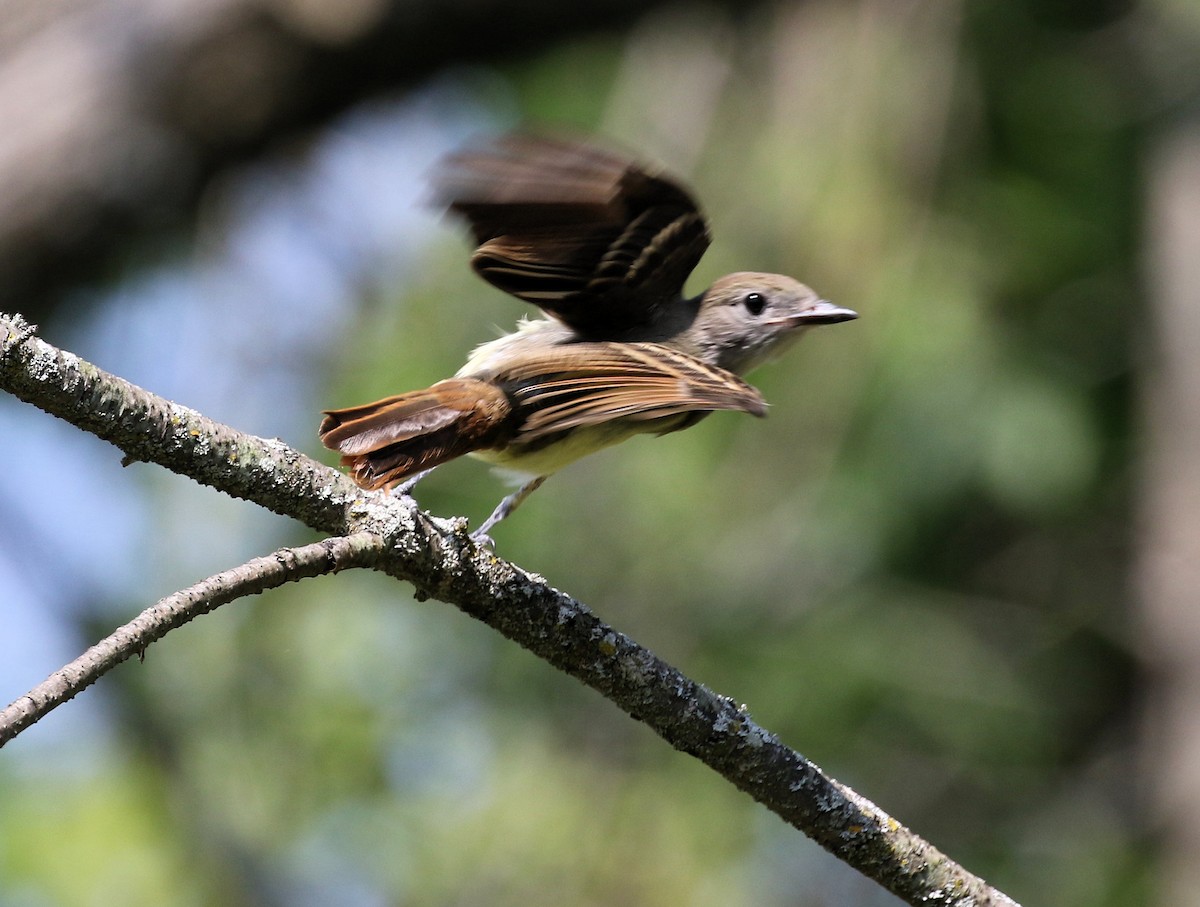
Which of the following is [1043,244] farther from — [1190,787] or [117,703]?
[117,703]

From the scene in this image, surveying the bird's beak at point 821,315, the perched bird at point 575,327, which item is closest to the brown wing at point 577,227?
the perched bird at point 575,327

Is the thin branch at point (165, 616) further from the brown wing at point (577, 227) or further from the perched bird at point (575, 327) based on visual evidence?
the brown wing at point (577, 227)

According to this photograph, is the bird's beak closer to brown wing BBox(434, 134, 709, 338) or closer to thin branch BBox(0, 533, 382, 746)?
brown wing BBox(434, 134, 709, 338)

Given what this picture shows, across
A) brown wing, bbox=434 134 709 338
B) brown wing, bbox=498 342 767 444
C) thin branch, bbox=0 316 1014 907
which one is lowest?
thin branch, bbox=0 316 1014 907

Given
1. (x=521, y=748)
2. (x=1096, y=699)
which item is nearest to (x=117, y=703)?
(x=521, y=748)

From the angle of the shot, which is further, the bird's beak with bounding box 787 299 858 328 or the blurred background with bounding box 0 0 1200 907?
the blurred background with bounding box 0 0 1200 907

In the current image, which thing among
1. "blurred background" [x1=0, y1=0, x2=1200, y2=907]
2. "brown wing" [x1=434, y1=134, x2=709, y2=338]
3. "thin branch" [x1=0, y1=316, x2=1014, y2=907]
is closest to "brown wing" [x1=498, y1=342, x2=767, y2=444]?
"brown wing" [x1=434, y1=134, x2=709, y2=338]

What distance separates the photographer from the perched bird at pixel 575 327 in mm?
2943

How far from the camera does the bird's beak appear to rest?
3.99 m

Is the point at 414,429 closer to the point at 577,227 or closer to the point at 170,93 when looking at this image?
the point at 577,227

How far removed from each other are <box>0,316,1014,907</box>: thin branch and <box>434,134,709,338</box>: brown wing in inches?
39.9

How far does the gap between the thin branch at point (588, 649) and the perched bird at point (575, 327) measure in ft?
1.35

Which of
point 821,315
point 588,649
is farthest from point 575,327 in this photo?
point 588,649

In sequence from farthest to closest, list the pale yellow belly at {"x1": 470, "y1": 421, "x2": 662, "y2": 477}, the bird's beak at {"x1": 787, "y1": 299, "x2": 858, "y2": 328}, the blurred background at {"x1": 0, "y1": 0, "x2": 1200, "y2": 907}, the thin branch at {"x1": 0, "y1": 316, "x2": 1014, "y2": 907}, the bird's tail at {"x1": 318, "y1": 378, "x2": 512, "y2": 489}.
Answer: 1. the blurred background at {"x1": 0, "y1": 0, "x2": 1200, "y2": 907}
2. the bird's beak at {"x1": 787, "y1": 299, "x2": 858, "y2": 328}
3. the pale yellow belly at {"x1": 470, "y1": 421, "x2": 662, "y2": 477}
4. the bird's tail at {"x1": 318, "y1": 378, "x2": 512, "y2": 489}
5. the thin branch at {"x1": 0, "y1": 316, "x2": 1014, "y2": 907}
